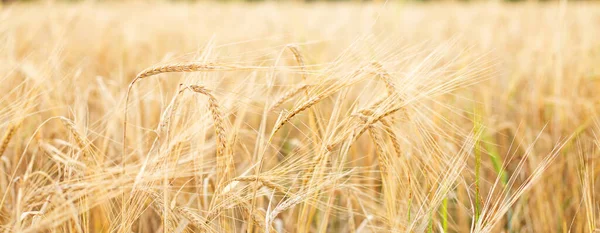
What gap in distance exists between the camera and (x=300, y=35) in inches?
92.4

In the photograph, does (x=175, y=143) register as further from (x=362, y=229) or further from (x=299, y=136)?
(x=299, y=136)

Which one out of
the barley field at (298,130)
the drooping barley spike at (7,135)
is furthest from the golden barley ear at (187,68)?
the drooping barley spike at (7,135)

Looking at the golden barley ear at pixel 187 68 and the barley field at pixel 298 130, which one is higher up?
the golden barley ear at pixel 187 68

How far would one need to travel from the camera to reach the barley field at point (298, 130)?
37.5 inches

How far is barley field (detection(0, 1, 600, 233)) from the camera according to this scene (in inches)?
37.5

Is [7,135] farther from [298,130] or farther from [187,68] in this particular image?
[298,130]

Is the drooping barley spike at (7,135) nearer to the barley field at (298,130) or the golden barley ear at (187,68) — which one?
the barley field at (298,130)

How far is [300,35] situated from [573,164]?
4.05 feet

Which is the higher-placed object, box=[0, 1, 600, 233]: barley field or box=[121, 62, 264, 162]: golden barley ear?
box=[121, 62, 264, 162]: golden barley ear

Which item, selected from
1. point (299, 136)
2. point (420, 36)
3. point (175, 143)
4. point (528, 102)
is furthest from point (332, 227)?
point (420, 36)

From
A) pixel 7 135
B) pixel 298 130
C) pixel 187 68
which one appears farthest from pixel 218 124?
pixel 298 130

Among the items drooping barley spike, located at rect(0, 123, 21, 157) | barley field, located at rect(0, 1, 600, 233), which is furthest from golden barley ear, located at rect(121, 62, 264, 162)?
drooping barley spike, located at rect(0, 123, 21, 157)

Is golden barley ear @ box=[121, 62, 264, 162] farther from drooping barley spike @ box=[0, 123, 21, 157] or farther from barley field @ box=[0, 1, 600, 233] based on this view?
drooping barley spike @ box=[0, 123, 21, 157]

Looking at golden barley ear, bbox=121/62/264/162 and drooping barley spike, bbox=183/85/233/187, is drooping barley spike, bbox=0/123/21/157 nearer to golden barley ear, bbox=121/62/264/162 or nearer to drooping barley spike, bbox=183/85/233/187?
golden barley ear, bbox=121/62/264/162
